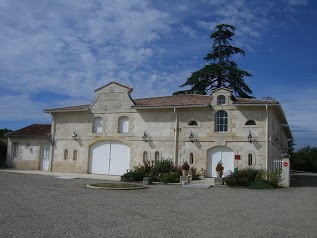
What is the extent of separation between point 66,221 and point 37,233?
1246 mm

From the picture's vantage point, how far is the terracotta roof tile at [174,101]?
2367 cm

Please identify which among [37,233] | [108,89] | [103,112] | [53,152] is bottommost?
[37,233]

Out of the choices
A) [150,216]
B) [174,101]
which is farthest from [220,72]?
[150,216]

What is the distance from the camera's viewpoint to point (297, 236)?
7402 mm

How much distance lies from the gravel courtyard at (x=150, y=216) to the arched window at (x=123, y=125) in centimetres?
1239

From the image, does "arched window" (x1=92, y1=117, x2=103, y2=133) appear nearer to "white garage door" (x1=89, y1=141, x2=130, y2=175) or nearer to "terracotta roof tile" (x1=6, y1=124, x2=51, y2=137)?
"white garage door" (x1=89, y1=141, x2=130, y2=175)

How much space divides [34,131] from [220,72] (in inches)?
741

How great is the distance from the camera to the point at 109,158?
2602cm

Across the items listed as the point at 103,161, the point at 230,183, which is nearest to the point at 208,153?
the point at 230,183

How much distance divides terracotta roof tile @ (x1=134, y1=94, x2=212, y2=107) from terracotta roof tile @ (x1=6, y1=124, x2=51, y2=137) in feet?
27.2

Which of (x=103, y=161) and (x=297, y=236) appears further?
(x=103, y=161)

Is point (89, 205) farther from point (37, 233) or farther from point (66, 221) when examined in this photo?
point (37, 233)

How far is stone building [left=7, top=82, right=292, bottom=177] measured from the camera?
22328mm

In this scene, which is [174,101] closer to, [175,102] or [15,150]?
[175,102]
